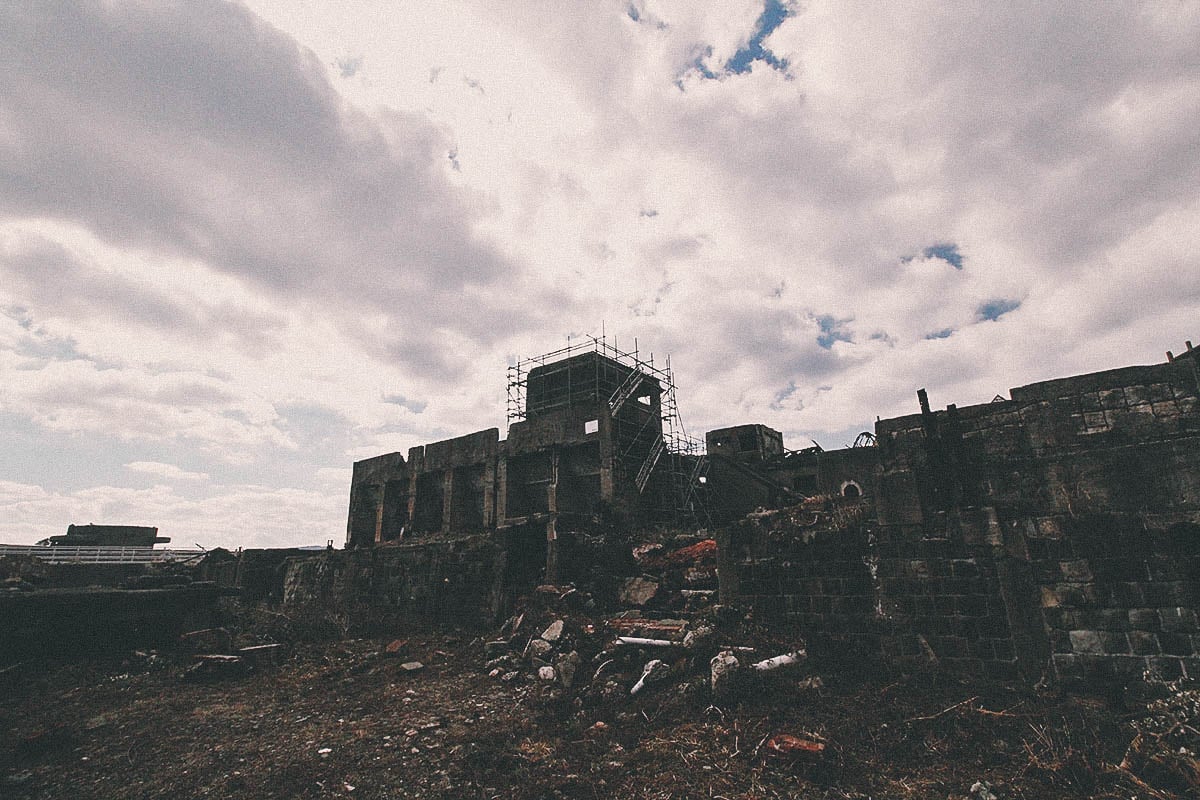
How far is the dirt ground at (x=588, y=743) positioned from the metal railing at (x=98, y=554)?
2143cm

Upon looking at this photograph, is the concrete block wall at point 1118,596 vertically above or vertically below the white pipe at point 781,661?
above

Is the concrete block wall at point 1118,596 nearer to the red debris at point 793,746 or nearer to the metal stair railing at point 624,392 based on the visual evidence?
the red debris at point 793,746

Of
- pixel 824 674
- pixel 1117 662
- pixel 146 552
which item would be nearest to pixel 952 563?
pixel 1117 662

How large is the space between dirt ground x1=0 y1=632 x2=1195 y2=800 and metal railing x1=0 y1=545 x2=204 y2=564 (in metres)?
21.4

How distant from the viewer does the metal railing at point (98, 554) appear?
2365cm

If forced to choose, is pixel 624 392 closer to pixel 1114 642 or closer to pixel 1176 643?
pixel 1114 642

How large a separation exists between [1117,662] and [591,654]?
20.3ft

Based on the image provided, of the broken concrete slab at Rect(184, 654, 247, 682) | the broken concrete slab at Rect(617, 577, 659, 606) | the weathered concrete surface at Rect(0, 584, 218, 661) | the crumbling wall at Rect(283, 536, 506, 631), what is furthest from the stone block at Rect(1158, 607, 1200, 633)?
the weathered concrete surface at Rect(0, 584, 218, 661)

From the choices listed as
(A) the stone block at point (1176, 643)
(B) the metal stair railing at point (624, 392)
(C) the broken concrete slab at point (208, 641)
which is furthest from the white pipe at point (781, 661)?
(B) the metal stair railing at point (624, 392)

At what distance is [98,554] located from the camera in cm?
2550

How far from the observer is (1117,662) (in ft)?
18.1

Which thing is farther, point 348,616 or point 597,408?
point 597,408

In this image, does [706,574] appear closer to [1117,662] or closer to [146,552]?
[1117,662]

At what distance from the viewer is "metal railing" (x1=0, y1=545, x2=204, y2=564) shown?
23.7m
